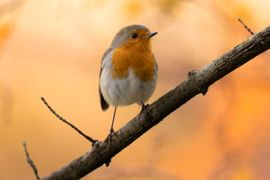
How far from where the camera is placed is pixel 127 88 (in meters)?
4.03

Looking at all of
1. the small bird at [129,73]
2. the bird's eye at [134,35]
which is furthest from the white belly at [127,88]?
the bird's eye at [134,35]

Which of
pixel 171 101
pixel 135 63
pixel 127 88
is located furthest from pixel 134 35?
pixel 171 101

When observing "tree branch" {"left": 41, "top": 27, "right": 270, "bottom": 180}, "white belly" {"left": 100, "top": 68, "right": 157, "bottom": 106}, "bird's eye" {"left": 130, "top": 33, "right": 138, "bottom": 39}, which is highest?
"bird's eye" {"left": 130, "top": 33, "right": 138, "bottom": 39}

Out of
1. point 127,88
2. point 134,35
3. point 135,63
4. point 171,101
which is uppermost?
point 134,35

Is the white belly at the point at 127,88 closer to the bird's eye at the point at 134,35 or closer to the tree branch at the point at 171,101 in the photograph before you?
the bird's eye at the point at 134,35

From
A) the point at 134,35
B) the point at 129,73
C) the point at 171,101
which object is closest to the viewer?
the point at 171,101

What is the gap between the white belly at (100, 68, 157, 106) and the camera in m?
4.01

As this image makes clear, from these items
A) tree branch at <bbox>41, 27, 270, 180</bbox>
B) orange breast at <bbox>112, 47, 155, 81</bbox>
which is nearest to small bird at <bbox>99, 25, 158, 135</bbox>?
orange breast at <bbox>112, 47, 155, 81</bbox>

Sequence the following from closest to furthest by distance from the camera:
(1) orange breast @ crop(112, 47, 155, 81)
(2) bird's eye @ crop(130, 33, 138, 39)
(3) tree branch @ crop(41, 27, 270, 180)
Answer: (3) tree branch @ crop(41, 27, 270, 180) < (1) orange breast @ crop(112, 47, 155, 81) < (2) bird's eye @ crop(130, 33, 138, 39)

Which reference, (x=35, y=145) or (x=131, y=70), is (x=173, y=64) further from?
(x=35, y=145)

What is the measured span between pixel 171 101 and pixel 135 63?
1.04m

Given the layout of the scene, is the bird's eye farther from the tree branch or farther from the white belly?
the tree branch

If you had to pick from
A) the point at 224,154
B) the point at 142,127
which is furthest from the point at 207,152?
the point at 142,127

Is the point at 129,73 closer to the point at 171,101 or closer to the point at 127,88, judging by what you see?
the point at 127,88
